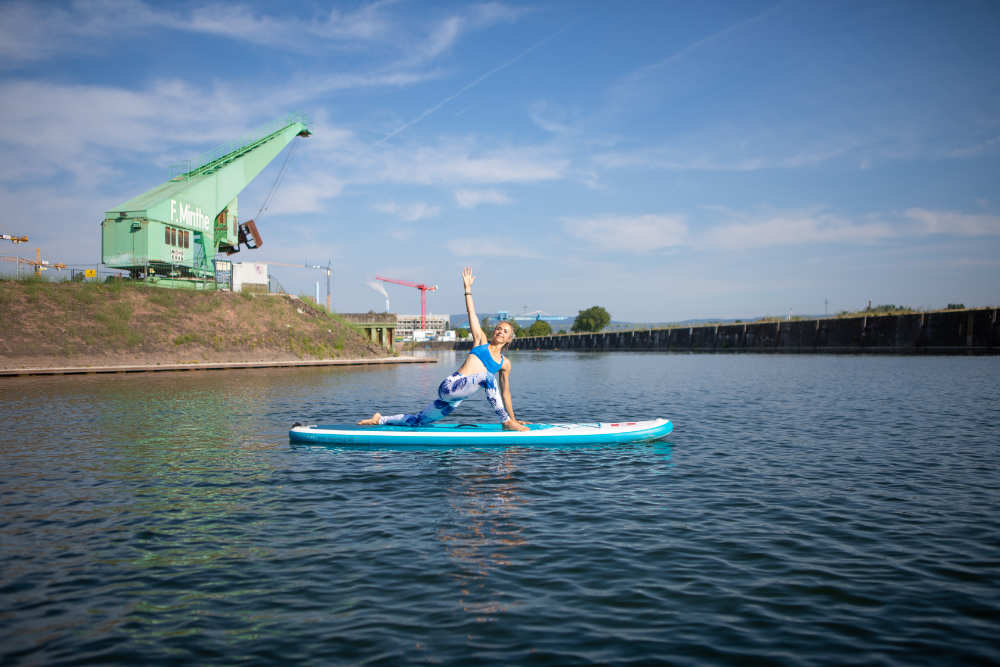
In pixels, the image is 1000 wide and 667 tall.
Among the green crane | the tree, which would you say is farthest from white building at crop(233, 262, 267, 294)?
the tree

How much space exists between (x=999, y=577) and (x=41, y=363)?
43.1 meters

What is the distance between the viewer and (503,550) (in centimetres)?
657

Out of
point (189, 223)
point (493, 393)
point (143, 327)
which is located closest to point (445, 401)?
point (493, 393)

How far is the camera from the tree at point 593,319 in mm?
183500

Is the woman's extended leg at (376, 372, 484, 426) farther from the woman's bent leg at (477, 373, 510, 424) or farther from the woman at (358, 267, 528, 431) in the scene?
the woman's bent leg at (477, 373, 510, 424)

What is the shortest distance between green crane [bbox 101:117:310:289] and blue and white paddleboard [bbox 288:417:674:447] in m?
40.1

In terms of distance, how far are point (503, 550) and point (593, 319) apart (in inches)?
7091

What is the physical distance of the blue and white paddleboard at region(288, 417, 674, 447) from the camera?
12.5 meters

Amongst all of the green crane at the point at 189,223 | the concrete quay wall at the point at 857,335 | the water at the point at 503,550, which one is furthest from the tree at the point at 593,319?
the water at the point at 503,550

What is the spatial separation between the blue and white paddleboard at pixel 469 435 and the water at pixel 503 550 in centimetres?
40

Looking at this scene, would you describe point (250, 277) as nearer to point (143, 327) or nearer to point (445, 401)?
point (143, 327)

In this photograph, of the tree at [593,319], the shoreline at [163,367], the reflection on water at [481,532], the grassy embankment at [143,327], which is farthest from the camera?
the tree at [593,319]

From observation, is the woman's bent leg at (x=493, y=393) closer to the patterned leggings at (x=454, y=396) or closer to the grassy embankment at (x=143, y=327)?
the patterned leggings at (x=454, y=396)

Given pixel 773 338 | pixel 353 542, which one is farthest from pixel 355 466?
pixel 773 338
